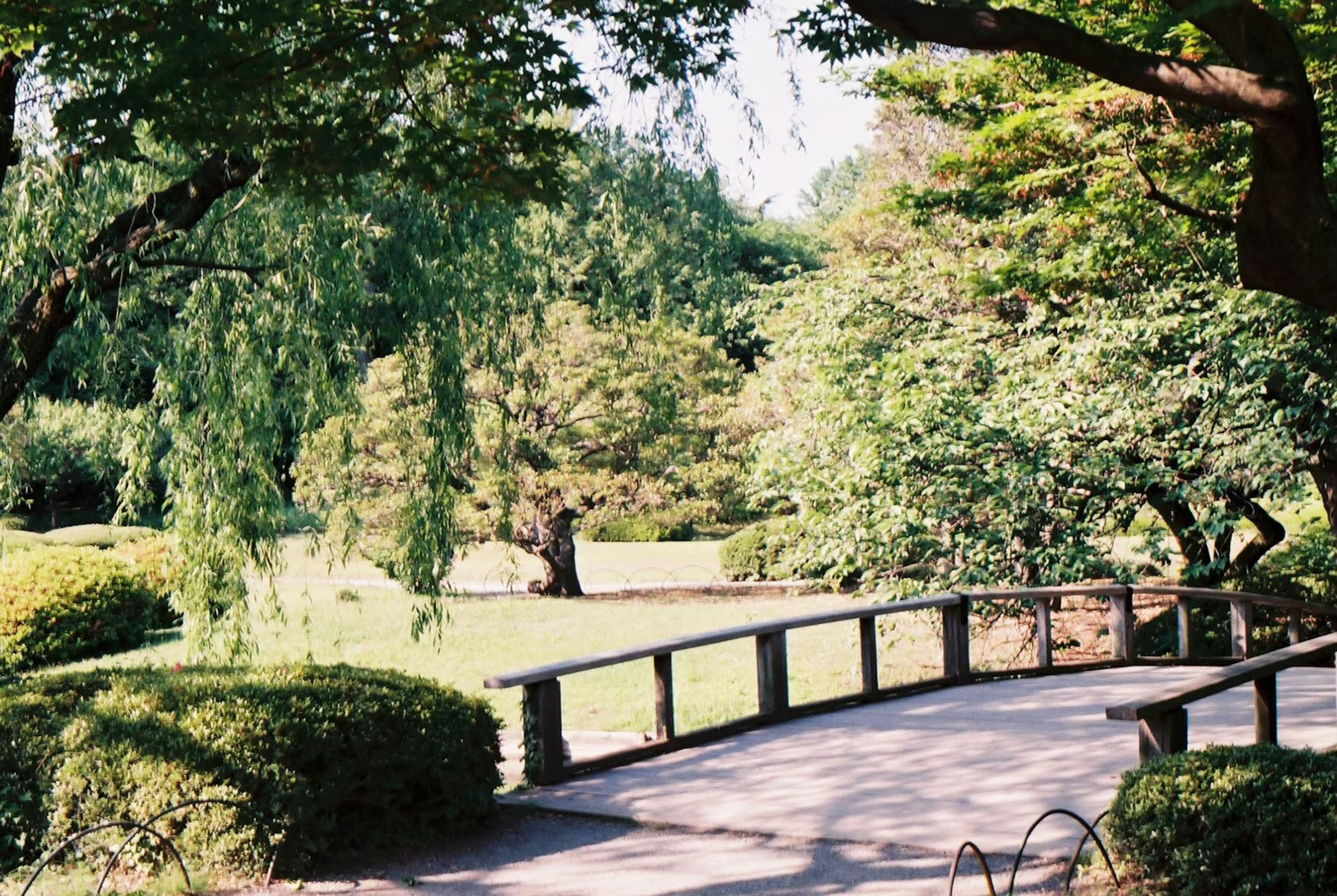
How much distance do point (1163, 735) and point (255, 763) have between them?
4.25 metres

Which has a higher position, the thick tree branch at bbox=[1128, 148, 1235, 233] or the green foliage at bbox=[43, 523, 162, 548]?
the thick tree branch at bbox=[1128, 148, 1235, 233]

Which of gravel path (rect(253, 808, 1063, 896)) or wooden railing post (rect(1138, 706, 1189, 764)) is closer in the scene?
gravel path (rect(253, 808, 1063, 896))

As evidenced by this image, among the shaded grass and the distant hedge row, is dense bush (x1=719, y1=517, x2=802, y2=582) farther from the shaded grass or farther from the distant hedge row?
the distant hedge row

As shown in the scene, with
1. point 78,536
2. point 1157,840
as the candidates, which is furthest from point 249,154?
point 78,536

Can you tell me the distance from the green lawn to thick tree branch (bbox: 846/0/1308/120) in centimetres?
581

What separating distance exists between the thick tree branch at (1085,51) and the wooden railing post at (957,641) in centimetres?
639

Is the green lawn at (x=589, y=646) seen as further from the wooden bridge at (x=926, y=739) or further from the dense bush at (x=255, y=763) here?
the dense bush at (x=255, y=763)

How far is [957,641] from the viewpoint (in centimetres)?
1088

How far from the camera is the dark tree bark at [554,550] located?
2488 cm

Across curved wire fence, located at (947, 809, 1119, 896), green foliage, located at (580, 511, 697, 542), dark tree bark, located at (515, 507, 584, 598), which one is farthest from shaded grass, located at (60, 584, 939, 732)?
green foliage, located at (580, 511, 697, 542)

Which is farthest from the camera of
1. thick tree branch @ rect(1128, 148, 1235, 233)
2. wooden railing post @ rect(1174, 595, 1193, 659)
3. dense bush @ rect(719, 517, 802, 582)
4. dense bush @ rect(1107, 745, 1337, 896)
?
dense bush @ rect(719, 517, 802, 582)

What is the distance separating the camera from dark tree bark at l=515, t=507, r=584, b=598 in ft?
81.6

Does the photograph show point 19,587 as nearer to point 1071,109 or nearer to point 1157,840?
point 1071,109

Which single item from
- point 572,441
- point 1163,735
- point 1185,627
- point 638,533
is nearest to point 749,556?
point 572,441
